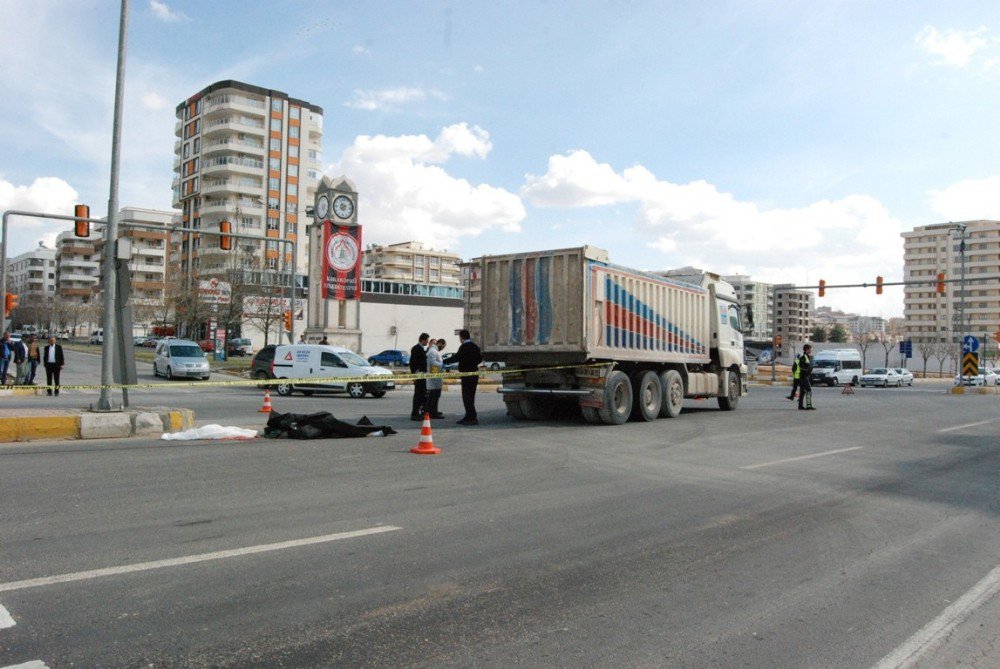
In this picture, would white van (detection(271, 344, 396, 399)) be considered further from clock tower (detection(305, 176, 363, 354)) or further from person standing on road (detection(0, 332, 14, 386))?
clock tower (detection(305, 176, 363, 354))

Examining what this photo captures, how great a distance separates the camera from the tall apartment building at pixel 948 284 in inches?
5012

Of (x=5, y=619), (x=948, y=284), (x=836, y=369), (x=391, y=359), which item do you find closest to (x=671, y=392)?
(x=5, y=619)

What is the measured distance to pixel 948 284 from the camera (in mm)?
133500

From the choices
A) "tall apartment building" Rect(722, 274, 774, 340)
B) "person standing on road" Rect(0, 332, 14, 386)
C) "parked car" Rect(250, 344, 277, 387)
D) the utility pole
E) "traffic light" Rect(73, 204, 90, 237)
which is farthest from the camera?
"tall apartment building" Rect(722, 274, 774, 340)

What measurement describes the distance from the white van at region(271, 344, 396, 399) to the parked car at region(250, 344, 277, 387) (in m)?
1.38

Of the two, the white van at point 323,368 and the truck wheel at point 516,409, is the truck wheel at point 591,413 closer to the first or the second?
the truck wheel at point 516,409

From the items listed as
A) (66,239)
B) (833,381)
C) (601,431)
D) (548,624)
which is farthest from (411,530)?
(66,239)

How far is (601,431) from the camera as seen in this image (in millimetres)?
13453

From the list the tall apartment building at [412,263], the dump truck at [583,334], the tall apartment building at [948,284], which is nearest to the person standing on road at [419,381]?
the dump truck at [583,334]

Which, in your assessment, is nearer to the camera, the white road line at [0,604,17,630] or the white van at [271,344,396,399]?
the white road line at [0,604,17,630]

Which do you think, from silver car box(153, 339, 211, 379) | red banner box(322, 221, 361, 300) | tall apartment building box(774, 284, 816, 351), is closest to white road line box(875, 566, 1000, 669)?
silver car box(153, 339, 211, 379)

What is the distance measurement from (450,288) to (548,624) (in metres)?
76.0

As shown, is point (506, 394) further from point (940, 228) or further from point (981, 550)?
point (940, 228)

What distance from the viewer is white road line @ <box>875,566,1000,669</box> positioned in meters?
3.76
